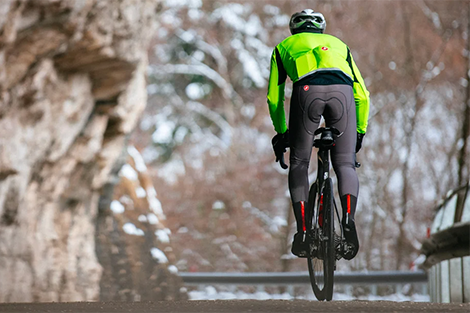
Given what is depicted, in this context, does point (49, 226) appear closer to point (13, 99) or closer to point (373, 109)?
point (13, 99)

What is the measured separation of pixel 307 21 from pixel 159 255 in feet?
Answer: 40.0

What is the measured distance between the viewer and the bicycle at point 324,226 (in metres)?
4.70

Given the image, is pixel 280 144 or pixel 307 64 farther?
pixel 280 144

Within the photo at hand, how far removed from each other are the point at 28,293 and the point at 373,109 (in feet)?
43.8

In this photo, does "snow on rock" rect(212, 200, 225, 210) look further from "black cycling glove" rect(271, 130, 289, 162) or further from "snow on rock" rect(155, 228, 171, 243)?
"black cycling glove" rect(271, 130, 289, 162)

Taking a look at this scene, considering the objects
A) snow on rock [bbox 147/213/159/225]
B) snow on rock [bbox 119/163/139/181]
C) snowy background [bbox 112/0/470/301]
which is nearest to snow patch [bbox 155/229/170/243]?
snow on rock [bbox 147/213/159/225]

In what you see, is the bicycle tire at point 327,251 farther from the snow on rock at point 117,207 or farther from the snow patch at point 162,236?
the snow on rock at point 117,207

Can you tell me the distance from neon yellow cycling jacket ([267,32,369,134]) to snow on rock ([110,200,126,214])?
12243mm

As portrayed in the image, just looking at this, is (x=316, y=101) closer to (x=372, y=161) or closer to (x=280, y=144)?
(x=280, y=144)

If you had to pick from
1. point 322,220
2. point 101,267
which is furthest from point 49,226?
point 322,220

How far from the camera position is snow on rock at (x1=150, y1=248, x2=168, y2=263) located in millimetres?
16250

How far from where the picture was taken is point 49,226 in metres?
13.7

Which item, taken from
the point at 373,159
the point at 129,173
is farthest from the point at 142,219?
the point at 373,159

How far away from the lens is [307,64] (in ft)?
15.3
